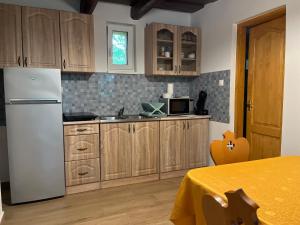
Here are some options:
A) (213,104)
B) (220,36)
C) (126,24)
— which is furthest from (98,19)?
(213,104)

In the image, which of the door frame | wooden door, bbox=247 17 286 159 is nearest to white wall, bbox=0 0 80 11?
the door frame

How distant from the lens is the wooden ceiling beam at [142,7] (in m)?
3.09

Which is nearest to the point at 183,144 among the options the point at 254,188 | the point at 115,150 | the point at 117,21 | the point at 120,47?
the point at 115,150

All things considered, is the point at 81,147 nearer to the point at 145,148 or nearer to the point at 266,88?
the point at 145,148

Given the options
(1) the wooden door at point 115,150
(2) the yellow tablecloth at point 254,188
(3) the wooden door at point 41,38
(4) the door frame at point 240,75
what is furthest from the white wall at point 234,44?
(3) the wooden door at point 41,38

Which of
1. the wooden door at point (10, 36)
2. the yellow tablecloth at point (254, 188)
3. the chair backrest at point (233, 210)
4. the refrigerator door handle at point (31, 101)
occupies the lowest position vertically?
the yellow tablecloth at point (254, 188)

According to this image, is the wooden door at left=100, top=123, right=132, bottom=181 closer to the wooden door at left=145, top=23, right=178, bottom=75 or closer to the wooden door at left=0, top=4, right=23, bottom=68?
the wooden door at left=145, top=23, right=178, bottom=75

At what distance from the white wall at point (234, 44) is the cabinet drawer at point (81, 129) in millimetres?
1728

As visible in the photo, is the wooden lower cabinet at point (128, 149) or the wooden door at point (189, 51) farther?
the wooden door at point (189, 51)

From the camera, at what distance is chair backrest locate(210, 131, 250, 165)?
1694 millimetres

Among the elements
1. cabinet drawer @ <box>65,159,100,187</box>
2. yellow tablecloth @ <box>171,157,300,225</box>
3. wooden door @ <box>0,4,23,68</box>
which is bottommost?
cabinet drawer @ <box>65,159,100,187</box>

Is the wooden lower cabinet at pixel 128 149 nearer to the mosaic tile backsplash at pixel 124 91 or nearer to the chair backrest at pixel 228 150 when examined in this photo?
the mosaic tile backsplash at pixel 124 91

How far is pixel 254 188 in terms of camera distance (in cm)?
115

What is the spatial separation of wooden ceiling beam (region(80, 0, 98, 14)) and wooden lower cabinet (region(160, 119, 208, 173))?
175 cm
